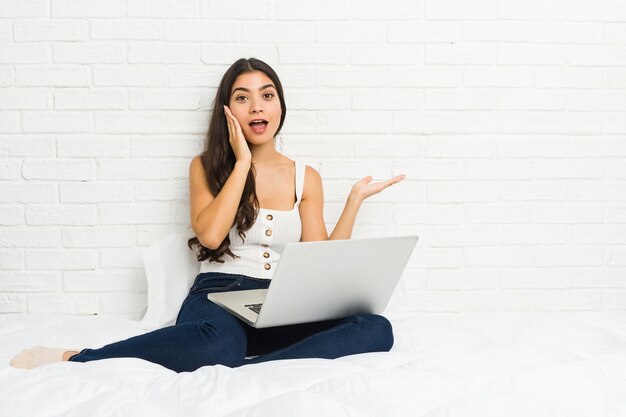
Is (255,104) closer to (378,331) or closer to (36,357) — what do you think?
(378,331)

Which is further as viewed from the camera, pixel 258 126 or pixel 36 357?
pixel 258 126

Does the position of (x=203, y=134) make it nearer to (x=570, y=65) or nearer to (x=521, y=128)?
(x=521, y=128)

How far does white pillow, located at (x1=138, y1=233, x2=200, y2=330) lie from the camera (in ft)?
6.45

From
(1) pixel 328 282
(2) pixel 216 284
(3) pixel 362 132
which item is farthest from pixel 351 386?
(3) pixel 362 132

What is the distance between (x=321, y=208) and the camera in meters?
2.11

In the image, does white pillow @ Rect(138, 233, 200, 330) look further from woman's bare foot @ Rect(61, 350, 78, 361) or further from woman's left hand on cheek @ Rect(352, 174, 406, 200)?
woman's left hand on cheek @ Rect(352, 174, 406, 200)

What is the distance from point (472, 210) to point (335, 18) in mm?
836

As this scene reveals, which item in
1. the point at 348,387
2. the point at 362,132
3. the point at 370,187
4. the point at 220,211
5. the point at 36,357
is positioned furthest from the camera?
the point at 362,132

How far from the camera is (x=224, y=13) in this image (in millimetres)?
2145

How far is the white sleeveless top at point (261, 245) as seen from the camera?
1.92 metres

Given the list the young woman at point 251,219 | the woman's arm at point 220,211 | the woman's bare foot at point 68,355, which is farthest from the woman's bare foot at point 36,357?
the woman's arm at point 220,211

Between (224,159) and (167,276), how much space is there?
0.42 m

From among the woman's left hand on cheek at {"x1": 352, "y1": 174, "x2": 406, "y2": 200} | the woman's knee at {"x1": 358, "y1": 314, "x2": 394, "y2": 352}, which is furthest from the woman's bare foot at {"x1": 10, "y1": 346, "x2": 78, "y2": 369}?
the woman's left hand on cheek at {"x1": 352, "y1": 174, "x2": 406, "y2": 200}

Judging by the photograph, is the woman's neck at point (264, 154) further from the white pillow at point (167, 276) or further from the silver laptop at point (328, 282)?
the silver laptop at point (328, 282)
